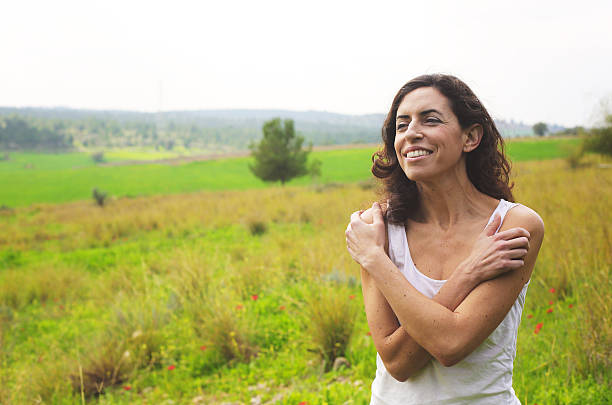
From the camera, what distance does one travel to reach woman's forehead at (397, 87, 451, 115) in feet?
5.56

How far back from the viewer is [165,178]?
62.3 metres

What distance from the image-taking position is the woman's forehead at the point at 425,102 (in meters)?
1.69

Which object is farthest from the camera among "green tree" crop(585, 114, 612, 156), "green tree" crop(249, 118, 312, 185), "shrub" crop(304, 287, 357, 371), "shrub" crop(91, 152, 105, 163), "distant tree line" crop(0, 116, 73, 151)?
"distant tree line" crop(0, 116, 73, 151)

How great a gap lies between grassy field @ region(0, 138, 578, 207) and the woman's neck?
1593 inches

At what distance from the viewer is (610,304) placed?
3152mm

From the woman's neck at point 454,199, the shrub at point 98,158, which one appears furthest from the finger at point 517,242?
the shrub at point 98,158

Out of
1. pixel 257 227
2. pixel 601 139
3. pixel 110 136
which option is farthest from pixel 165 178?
pixel 110 136

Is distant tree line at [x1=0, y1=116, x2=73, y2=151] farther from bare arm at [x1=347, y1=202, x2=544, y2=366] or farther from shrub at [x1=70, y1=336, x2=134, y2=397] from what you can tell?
bare arm at [x1=347, y1=202, x2=544, y2=366]

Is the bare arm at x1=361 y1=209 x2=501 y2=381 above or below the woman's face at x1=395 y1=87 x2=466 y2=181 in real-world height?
below

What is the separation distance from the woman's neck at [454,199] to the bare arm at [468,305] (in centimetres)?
22

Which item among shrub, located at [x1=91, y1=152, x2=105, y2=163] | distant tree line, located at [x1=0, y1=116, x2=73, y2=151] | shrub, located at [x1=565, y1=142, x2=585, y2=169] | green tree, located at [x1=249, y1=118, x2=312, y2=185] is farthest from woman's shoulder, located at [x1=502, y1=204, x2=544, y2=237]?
distant tree line, located at [x1=0, y1=116, x2=73, y2=151]

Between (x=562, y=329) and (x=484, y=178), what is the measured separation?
267 cm

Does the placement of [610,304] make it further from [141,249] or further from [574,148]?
[574,148]

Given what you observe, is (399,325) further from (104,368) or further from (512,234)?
(104,368)
